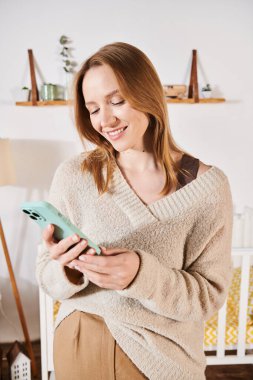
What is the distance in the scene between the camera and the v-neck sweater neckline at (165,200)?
2.85 ft

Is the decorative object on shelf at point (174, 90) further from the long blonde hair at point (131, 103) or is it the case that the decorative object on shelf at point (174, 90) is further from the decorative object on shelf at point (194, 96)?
the long blonde hair at point (131, 103)

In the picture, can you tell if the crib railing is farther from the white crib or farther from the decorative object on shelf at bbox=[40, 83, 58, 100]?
the decorative object on shelf at bbox=[40, 83, 58, 100]

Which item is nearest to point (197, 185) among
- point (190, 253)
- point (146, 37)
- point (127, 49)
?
point (190, 253)

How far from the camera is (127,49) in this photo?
0.83 metres

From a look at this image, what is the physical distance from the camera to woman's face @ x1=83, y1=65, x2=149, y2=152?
2.66 ft

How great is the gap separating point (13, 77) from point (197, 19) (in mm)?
1262

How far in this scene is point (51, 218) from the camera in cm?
63

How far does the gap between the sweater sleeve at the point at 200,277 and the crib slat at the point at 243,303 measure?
941 mm

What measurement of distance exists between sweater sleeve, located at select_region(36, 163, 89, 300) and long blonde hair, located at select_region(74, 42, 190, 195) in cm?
6

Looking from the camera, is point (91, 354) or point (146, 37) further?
point (146, 37)

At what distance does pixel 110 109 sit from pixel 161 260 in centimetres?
36

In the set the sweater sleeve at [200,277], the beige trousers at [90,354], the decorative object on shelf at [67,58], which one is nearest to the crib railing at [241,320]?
the sweater sleeve at [200,277]

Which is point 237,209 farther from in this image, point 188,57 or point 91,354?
point 91,354

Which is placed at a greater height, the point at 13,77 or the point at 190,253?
the point at 13,77
